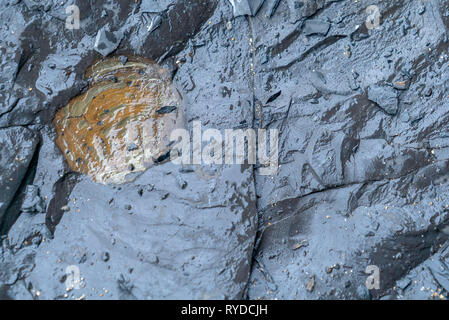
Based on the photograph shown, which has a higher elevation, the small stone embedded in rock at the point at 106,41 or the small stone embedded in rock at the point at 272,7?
the small stone embedded in rock at the point at 272,7

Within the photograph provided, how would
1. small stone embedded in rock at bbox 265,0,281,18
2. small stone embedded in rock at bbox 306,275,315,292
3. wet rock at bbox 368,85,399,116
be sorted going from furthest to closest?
small stone embedded in rock at bbox 265,0,281,18, wet rock at bbox 368,85,399,116, small stone embedded in rock at bbox 306,275,315,292

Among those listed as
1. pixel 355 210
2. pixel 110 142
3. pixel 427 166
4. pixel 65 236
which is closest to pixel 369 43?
pixel 427 166

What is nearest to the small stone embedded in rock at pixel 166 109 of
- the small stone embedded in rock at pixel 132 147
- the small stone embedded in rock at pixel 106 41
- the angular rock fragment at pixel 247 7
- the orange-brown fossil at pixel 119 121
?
the orange-brown fossil at pixel 119 121

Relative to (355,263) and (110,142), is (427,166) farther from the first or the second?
(110,142)

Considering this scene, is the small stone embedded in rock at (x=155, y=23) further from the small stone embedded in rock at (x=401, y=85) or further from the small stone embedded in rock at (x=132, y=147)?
the small stone embedded in rock at (x=401, y=85)

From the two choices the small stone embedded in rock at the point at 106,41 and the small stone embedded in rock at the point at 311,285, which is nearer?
the small stone embedded in rock at the point at 311,285

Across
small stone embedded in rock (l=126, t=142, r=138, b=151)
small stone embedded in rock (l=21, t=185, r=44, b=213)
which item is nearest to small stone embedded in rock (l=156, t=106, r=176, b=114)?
small stone embedded in rock (l=126, t=142, r=138, b=151)

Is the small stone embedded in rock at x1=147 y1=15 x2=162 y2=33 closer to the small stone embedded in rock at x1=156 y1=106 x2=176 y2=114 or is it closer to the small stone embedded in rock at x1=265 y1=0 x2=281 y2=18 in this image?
the small stone embedded in rock at x1=156 y1=106 x2=176 y2=114

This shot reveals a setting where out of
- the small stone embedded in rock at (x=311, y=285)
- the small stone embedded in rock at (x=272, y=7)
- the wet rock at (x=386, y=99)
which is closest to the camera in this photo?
the small stone embedded in rock at (x=311, y=285)

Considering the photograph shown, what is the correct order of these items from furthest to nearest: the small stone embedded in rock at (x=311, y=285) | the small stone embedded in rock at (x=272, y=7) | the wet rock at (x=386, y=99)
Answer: the small stone embedded in rock at (x=272, y=7) → the wet rock at (x=386, y=99) → the small stone embedded in rock at (x=311, y=285)

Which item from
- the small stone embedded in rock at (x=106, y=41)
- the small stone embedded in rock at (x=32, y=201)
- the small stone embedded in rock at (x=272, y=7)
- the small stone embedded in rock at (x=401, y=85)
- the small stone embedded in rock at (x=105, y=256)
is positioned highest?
the small stone embedded in rock at (x=272, y=7)
